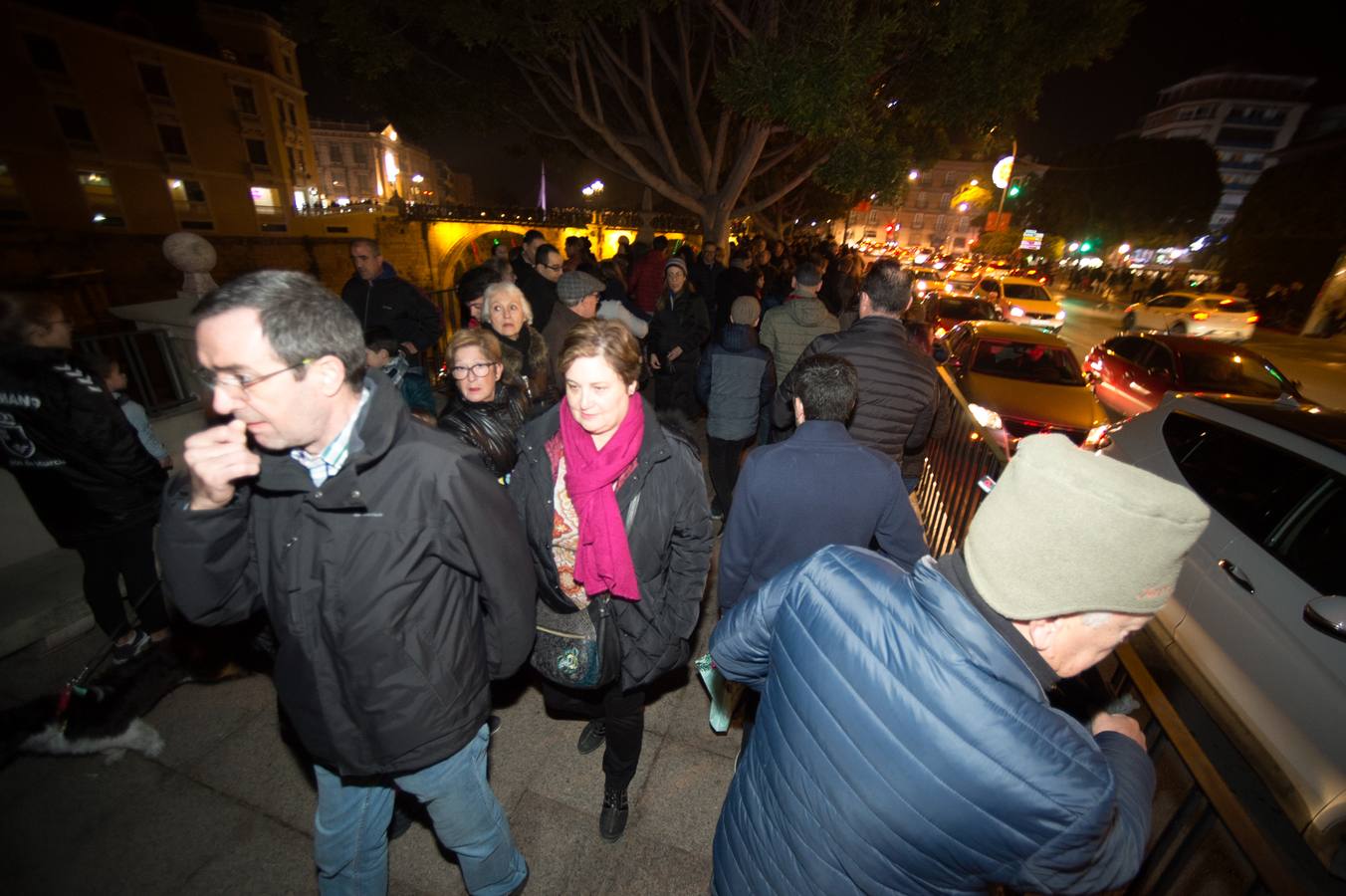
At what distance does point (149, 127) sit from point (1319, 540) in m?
45.7

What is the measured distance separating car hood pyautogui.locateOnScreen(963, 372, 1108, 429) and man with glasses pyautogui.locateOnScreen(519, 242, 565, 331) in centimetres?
550

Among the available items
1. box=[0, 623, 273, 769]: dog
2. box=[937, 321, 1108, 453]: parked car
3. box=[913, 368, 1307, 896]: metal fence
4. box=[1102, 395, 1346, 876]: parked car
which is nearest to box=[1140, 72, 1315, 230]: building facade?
box=[937, 321, 1108, 453]: parked car

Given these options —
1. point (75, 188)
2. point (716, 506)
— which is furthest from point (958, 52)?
point (75, 188)

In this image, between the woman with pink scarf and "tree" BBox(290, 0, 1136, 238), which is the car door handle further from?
"tree" BBox(290, 0, 1136, 238)

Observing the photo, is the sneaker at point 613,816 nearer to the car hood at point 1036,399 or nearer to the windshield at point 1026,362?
the car hood at point 1036,399

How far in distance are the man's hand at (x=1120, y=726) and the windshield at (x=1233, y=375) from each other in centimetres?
911

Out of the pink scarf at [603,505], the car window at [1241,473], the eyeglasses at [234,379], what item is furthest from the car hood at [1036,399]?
the eyeglasses at [234,379]

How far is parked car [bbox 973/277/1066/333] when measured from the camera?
51.0ft

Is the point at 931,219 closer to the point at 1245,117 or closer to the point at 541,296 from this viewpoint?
the point at 1245,117

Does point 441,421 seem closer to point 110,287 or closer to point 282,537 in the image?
point 282,537

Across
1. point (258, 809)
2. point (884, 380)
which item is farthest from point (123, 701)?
point (884, 380)

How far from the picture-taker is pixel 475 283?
4.43 meters

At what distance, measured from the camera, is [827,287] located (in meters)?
11.5

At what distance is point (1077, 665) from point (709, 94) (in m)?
19.4
